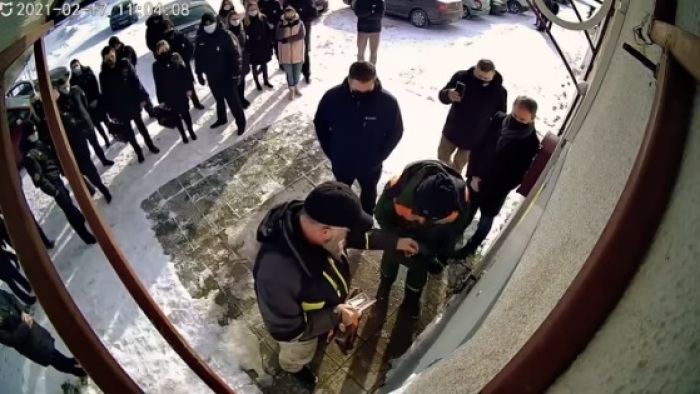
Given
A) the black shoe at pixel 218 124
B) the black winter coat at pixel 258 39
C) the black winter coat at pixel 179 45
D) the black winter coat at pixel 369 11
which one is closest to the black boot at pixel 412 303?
the black shoe at pixel 218 124

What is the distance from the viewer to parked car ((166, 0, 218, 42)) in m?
9.06

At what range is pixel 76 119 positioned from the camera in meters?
5.26

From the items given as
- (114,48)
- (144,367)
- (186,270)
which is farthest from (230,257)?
(114,48)

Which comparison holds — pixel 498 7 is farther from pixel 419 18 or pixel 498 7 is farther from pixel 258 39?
Answer: pixel 258 39

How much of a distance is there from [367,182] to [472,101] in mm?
1297

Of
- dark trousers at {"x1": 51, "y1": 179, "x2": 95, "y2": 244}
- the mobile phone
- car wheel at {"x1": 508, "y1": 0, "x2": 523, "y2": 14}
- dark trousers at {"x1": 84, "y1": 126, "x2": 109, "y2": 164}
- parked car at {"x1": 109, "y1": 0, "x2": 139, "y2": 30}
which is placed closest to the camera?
the mobile phone

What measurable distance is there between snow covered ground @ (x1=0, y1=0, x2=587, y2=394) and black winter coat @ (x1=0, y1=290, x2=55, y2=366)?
306 millimetres

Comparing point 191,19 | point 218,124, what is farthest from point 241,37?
point 191,19

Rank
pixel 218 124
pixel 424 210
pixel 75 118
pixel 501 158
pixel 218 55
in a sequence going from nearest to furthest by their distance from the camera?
pixel 424 210 < pixel 501 158 < pixel 75 118 < pixel 218 55 < pixel 218 124

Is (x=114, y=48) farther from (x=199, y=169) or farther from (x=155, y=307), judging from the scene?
(x=155, y=307)

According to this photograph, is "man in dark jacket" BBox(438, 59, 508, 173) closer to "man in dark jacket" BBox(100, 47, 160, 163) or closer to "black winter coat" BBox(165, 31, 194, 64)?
"man in dark jacket" BBox(100, 47, 160, 163)

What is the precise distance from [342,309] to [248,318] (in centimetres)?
161

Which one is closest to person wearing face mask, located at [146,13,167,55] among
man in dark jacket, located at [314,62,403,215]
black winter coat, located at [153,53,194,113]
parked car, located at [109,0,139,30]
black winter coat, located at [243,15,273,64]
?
black winter coat, located at [243,15,273,64]

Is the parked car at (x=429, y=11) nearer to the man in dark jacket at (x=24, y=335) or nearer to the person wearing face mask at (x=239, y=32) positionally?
the person wearing face mask at (x=239, y=32)
